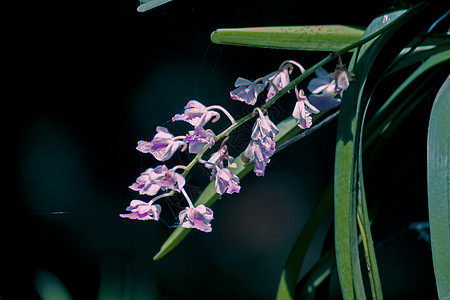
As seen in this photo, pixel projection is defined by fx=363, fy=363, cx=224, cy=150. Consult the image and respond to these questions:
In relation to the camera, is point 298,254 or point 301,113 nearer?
point 301,113

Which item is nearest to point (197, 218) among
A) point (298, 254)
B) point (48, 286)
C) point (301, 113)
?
point (301, 113)

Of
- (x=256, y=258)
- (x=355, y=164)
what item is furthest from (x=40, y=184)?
(x=355, y=164)

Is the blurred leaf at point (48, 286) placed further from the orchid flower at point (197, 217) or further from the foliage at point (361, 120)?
the orchid flower at point (197, 217)

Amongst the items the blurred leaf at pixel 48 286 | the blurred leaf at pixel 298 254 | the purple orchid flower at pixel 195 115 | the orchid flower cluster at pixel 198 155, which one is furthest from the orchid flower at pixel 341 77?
the blurred leaf at pixel 48 286

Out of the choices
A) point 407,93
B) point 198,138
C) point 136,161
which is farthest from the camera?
point 136,161

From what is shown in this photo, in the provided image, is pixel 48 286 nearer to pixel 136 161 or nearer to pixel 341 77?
pixel 136 161

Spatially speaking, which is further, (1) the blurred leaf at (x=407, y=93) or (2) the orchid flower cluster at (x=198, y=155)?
(1) the blurred leaf at (x=407, y=93)
